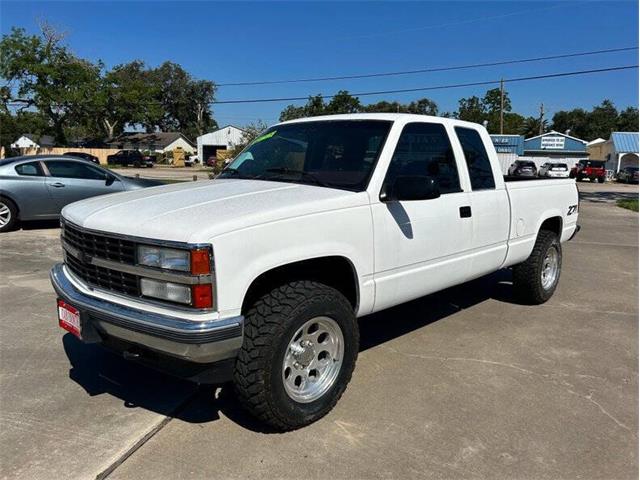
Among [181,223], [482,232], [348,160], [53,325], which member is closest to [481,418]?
[482,232]

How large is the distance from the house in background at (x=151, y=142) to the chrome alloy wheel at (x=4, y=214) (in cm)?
6845

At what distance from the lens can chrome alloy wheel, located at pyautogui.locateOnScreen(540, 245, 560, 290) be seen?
6015 millimetres

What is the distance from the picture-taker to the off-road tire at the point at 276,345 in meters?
2.95

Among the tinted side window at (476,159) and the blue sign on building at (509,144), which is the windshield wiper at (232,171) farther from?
the blue sign on building at (509,144)

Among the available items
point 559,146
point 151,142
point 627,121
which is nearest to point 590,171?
point 559,146

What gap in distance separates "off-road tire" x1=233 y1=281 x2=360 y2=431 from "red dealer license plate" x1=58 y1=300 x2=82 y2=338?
3.47 feet

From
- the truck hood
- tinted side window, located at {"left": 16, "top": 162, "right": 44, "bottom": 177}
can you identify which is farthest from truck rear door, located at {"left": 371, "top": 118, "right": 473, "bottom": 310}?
tinted side window, located at {"left": 16, "top": 162, "right": 44, "bottom": 177}

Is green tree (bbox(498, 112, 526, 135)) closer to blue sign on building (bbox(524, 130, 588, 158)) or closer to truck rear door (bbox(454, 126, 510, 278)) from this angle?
blue sign on building (bbox(524, 130, 588, 158))

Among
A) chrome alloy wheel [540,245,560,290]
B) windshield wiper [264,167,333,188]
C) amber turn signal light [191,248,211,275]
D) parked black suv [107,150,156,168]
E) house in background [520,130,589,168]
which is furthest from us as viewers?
house in background [520,130,589,168]

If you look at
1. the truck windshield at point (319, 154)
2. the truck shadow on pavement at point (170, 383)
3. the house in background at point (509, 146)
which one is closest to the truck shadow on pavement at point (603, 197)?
the truck shadow on pavement at point (170, 383)

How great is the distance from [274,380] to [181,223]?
1.03 m

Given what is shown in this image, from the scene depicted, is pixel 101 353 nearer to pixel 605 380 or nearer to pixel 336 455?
pixel 336 455

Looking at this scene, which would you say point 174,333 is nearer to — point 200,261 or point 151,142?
point 200,261

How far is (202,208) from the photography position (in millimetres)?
3055
